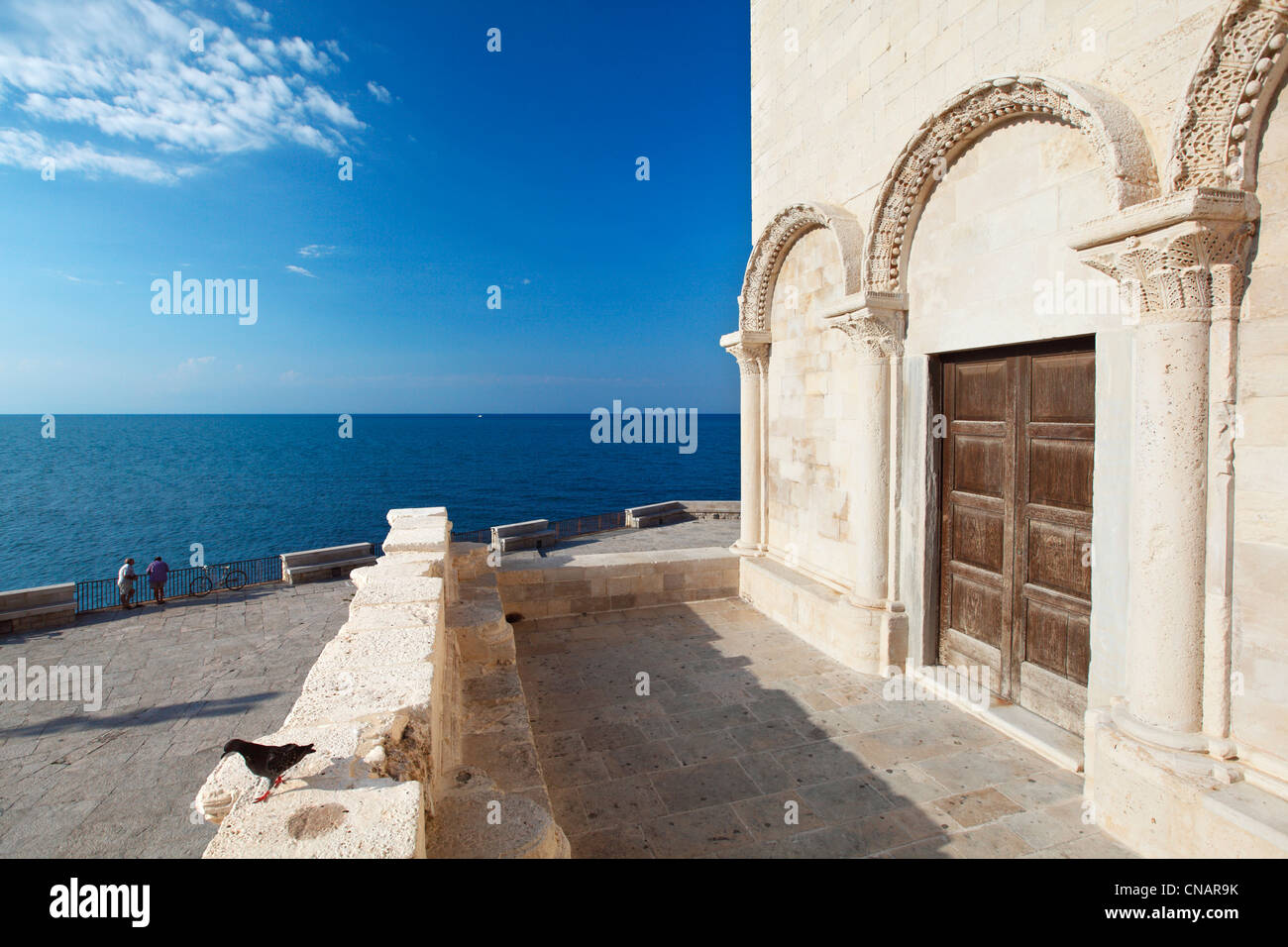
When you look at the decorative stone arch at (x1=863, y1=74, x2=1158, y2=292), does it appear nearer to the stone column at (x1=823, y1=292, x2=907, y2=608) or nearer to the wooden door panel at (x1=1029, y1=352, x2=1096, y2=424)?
the stone column at (x1=823, y1=292, x2=907, y2=608)

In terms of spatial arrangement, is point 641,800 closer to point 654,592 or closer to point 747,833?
point 747,833

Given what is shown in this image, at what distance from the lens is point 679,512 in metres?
23.9

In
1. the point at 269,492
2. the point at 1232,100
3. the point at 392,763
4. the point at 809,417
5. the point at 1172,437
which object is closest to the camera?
the point at 392,763

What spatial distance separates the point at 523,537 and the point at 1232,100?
1876cm

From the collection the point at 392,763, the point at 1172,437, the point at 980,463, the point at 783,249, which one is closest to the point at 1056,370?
the point at 980,463

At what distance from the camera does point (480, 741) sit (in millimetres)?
4238

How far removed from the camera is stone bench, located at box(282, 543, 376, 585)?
16.6 meters

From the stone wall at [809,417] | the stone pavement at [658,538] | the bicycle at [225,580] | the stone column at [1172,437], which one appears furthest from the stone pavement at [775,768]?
the bicycle at [225,580]

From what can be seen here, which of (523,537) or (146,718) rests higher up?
(523,537)

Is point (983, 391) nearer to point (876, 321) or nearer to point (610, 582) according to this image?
point (876, 321)

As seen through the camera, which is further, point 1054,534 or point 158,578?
point 158,578

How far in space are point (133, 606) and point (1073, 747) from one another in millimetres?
17406

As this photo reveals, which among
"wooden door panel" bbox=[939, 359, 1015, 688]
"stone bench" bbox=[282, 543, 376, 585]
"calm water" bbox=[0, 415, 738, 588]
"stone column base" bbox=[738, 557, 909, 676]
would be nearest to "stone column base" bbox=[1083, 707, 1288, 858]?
"wooden door panel" bbox=[939, 359, 1015, 688]

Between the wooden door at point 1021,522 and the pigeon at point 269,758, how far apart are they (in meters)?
5.10
